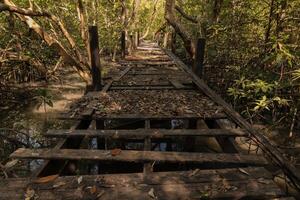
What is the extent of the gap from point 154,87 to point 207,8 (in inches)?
336

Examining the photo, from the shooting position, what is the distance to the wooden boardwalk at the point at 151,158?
2910 millimetres

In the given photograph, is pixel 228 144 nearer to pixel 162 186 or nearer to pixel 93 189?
pixel 162 186

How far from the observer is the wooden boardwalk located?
2910 mm

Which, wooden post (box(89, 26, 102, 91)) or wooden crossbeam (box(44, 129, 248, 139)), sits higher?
wooden post (box(89, 26, 102, 91))

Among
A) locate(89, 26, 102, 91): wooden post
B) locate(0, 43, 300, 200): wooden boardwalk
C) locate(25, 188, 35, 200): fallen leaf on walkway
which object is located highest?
locate(89, 26, 102, 91): wooden post

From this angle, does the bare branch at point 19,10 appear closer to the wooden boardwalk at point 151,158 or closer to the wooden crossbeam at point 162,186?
the wooden boardwalk at point 151,158

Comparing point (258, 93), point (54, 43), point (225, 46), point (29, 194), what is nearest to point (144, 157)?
point (29, 194)

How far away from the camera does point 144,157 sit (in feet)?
11.7

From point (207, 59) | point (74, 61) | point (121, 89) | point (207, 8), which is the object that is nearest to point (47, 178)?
point (121, 89)

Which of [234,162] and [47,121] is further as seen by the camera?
[47,121]

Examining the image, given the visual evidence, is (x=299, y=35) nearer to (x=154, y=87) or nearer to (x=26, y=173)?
(x=154, y=87)

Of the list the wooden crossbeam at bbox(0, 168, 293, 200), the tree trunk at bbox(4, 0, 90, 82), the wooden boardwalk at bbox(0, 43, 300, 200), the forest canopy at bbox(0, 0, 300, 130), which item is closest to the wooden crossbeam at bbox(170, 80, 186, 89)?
the wooden boardwalk at bbox(0, 43, 300, 200)

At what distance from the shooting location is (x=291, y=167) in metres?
3.41

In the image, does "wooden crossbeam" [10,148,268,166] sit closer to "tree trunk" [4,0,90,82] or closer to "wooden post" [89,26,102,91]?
"wooden post" [89,26,102,91]
